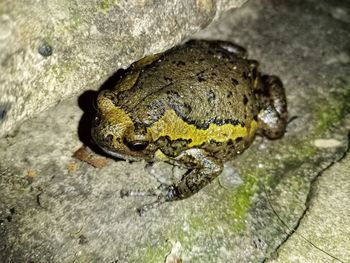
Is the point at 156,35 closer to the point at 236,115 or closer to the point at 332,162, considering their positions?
the point at 236,115

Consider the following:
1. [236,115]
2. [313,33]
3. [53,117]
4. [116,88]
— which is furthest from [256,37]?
[53,117]

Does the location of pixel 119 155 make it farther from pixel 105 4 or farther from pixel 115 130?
pixel 105 4

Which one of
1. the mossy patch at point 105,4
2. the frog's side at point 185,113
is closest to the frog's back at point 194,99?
the frog's side at point 185,113

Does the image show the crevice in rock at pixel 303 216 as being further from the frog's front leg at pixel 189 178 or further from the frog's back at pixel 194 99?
the frog's back at pixel 194 99

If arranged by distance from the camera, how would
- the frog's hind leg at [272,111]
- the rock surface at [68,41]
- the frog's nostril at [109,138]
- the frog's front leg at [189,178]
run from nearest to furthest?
the rock surface at [68,41] < the frog's nostril at [109,138] < the frog's front leg at [189,178] < the frog's hind leg at [272,111]

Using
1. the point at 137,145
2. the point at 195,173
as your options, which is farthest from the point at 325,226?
the point at 137,145

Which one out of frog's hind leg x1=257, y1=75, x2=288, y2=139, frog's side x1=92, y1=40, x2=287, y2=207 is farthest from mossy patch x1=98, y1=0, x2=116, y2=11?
frog's hind leg x1=257, y1=75, x2=288, y2=139

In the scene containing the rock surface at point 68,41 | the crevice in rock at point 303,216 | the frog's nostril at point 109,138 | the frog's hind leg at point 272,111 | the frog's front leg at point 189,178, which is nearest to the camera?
the rock surface at point 68,41
